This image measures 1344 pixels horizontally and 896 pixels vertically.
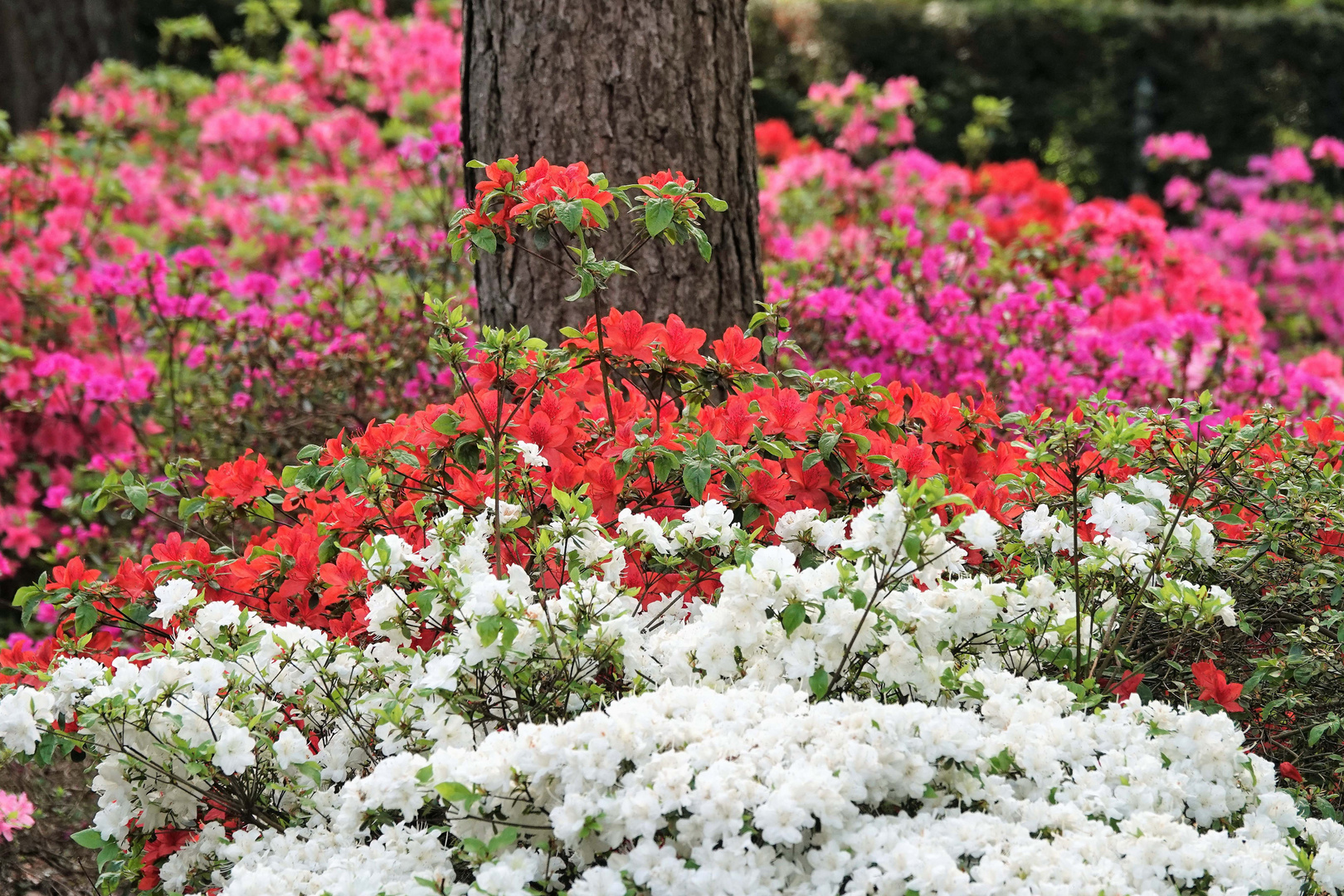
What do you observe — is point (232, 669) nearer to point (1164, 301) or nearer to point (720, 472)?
point (720, 472)

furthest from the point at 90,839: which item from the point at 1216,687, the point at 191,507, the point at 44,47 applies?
the point at 44,47

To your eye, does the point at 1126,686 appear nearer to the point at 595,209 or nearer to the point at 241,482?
the point at 595,209

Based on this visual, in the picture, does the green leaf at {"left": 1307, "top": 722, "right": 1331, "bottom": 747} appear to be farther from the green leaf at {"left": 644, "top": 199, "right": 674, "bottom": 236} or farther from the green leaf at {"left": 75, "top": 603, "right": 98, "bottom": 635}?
the green leaf at {"left": 75, "top": 603, "right": 98, "bottom": 635}

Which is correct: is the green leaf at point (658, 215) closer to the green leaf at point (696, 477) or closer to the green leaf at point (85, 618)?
the green leaf at point (696, 477)

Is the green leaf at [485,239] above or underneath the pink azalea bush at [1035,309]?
above

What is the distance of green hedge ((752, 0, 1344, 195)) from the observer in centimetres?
1021

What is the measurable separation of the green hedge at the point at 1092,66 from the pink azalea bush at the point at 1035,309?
487cm

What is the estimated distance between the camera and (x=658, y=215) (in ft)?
7.45

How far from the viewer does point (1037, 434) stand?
8.02 feet

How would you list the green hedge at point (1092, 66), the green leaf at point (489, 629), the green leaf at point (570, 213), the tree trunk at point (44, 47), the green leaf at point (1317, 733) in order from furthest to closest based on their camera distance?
the green hedge at point (1092, 66) < the tree trunk at point (44, 47) < the green leaf at point (570, 213) < the green leaf at point (1317, 733) < the green leaf at point (489, 629)

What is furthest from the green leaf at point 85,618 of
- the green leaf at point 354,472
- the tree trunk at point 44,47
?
the tree trunk at point 44,47

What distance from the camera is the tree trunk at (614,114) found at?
10.6 feet

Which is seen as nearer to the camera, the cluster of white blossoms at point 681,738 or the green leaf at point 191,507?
the cluster of white blossoms at point 681,738

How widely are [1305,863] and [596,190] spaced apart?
4.98 ft
